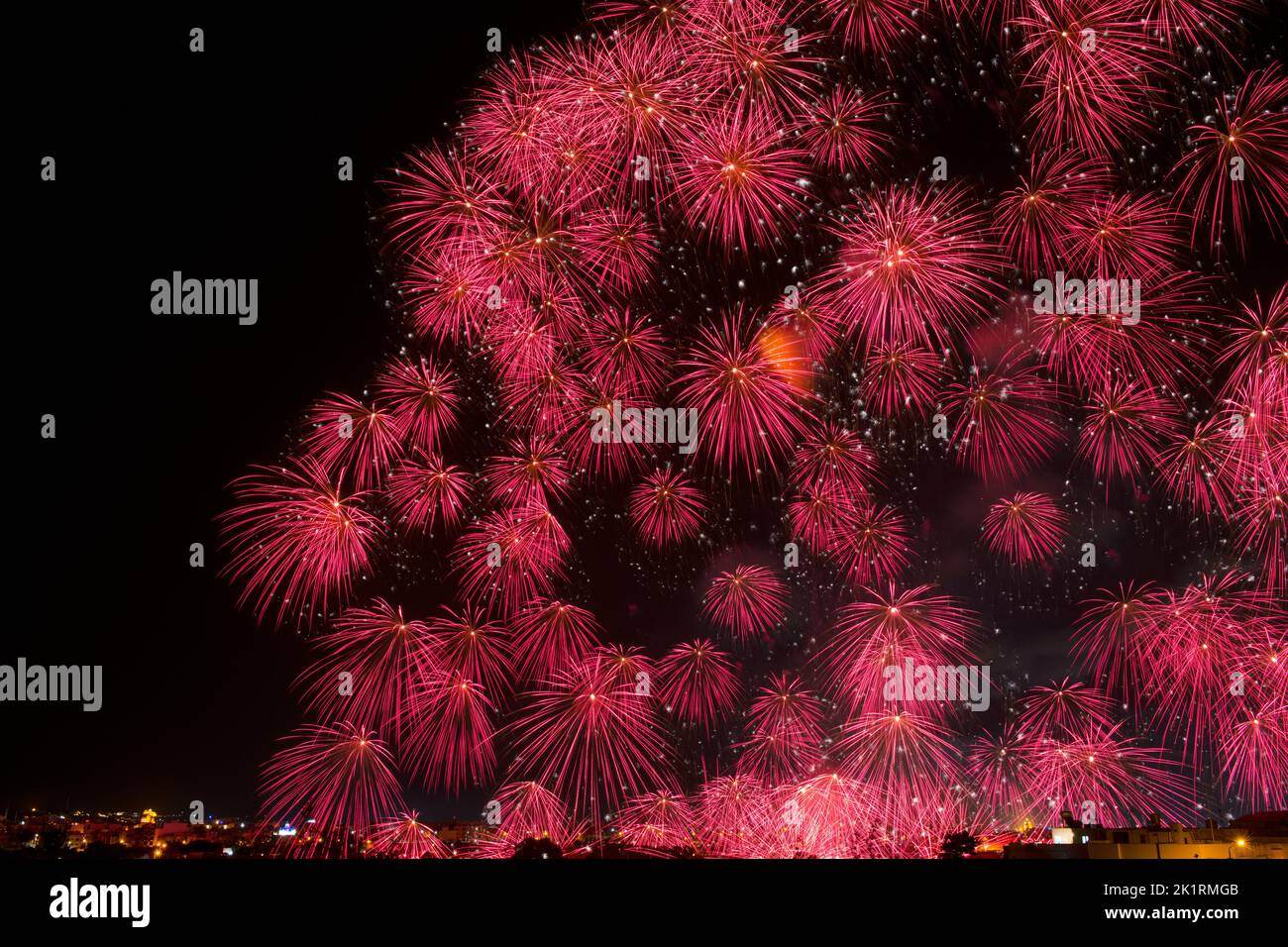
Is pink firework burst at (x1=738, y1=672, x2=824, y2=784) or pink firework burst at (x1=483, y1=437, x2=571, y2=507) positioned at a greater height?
pink firework burst at (x1=483, y1=437, x2=571, y2=507)

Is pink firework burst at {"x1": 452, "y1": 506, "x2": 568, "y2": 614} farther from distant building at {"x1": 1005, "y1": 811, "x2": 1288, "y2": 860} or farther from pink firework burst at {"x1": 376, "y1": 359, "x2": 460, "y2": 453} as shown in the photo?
distant building at {"x1": 1005, "y1": 811, "x2": 1288, "y2": 860}

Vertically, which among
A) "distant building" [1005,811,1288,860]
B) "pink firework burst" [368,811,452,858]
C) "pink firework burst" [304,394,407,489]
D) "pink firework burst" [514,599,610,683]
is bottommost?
"distant building" [1005,811,1288,860]

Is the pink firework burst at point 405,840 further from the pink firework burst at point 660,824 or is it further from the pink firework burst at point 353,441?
the pink firework burst at point 353,441

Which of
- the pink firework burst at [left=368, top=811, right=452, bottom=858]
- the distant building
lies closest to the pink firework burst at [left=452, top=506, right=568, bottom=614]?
the pink firework burst at [left=368, top=811, right=452, bottom=858]

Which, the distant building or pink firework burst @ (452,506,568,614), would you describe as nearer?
pink firework burst @ (452,506,568,614)

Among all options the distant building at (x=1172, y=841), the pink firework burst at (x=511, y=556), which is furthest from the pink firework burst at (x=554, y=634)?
the distant building at (x=1172, y=841)

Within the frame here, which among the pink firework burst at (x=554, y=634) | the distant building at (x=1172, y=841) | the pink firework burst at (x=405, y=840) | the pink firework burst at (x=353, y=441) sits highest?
the pink firework burst at (x=353, y=441)

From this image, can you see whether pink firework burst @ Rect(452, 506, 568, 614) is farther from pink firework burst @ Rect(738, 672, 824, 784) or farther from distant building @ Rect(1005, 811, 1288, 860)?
distant building @ Rect(1005, 811, 1288, 860)

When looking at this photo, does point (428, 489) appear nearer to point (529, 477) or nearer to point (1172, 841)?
point (529, 477)

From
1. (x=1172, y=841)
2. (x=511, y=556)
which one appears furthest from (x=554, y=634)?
(x=1172, y=841)

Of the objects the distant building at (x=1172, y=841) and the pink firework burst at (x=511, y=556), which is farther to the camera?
the distant building at (x=1172, y=841)

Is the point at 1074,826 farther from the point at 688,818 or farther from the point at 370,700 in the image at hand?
the point at 370,700
